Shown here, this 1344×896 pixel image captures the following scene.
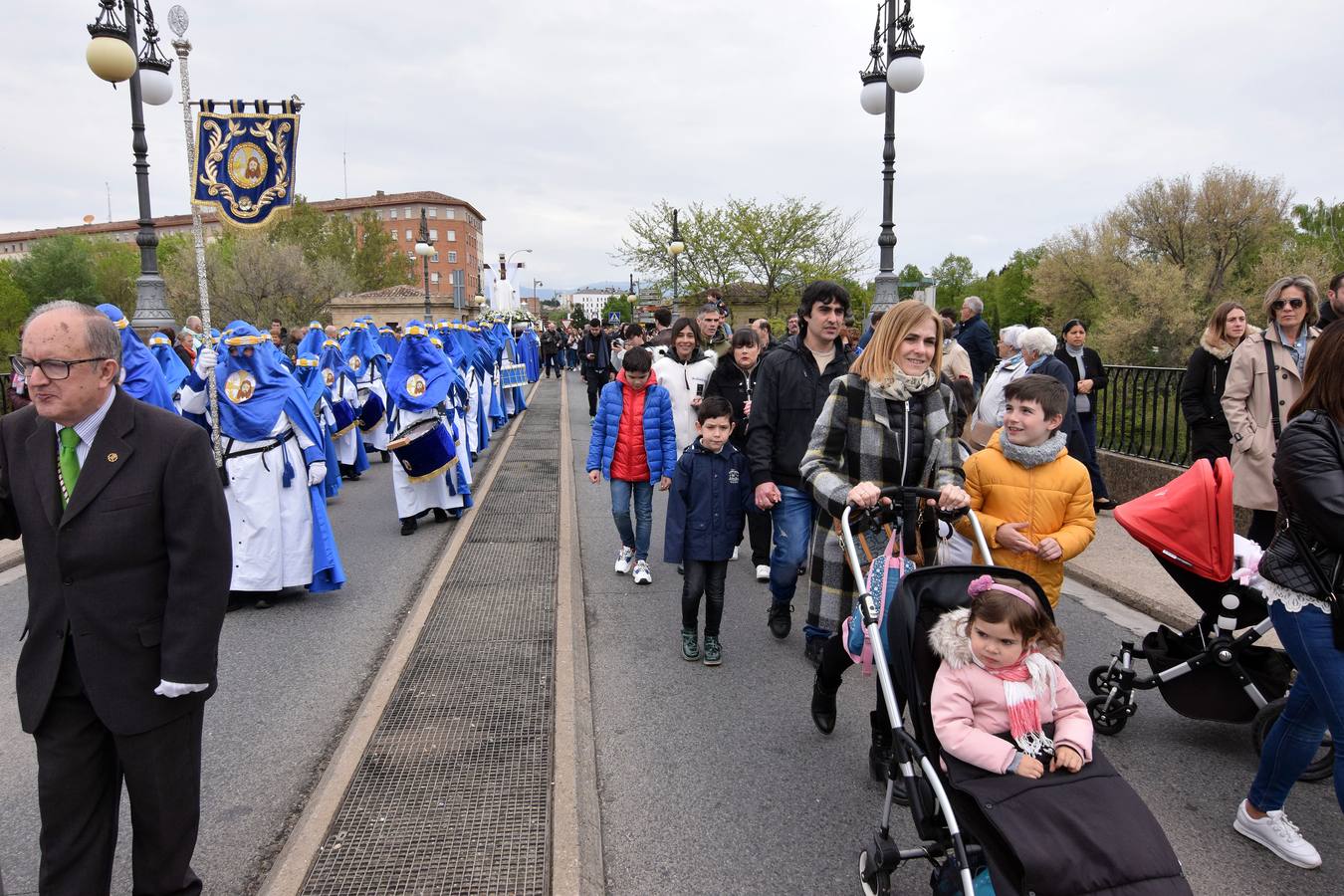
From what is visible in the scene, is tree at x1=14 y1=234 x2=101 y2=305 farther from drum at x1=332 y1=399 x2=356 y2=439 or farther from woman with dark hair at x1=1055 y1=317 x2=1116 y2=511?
woman with dark hair at x1=1055 y1=317 x2=1116 y2=511

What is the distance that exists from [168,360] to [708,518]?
8.41 meters

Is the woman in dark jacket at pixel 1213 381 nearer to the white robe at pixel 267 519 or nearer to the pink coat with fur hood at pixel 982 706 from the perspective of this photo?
the pink coat with fur hood at pixel 982 706

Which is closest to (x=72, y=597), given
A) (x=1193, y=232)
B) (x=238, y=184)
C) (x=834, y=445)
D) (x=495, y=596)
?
(x=834, y=445)

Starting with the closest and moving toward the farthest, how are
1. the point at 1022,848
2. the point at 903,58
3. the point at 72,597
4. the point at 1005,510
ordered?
1. the point at 1022,848
2. the point at 72,597
3. the point at 1005,510
4. the point at 903,58

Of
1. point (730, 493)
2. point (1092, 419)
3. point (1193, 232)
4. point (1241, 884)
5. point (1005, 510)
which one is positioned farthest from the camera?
point (1193, 232)

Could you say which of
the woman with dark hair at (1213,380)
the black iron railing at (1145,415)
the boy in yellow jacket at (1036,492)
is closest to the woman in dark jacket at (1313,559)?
the boy in yellow jacket at (1036,492)

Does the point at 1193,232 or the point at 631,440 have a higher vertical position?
the point at 1193,232

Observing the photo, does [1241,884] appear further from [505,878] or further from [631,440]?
[631,440]

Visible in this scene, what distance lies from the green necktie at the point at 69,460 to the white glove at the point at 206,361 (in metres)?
3.69

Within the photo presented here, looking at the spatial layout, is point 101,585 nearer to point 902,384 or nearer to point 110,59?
point 902,384

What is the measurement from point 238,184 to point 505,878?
5843 mm

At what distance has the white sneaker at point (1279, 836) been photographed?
10.2 feet

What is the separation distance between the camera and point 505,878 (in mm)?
3068

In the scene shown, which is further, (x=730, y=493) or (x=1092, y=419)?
(x=1092, y=419)
